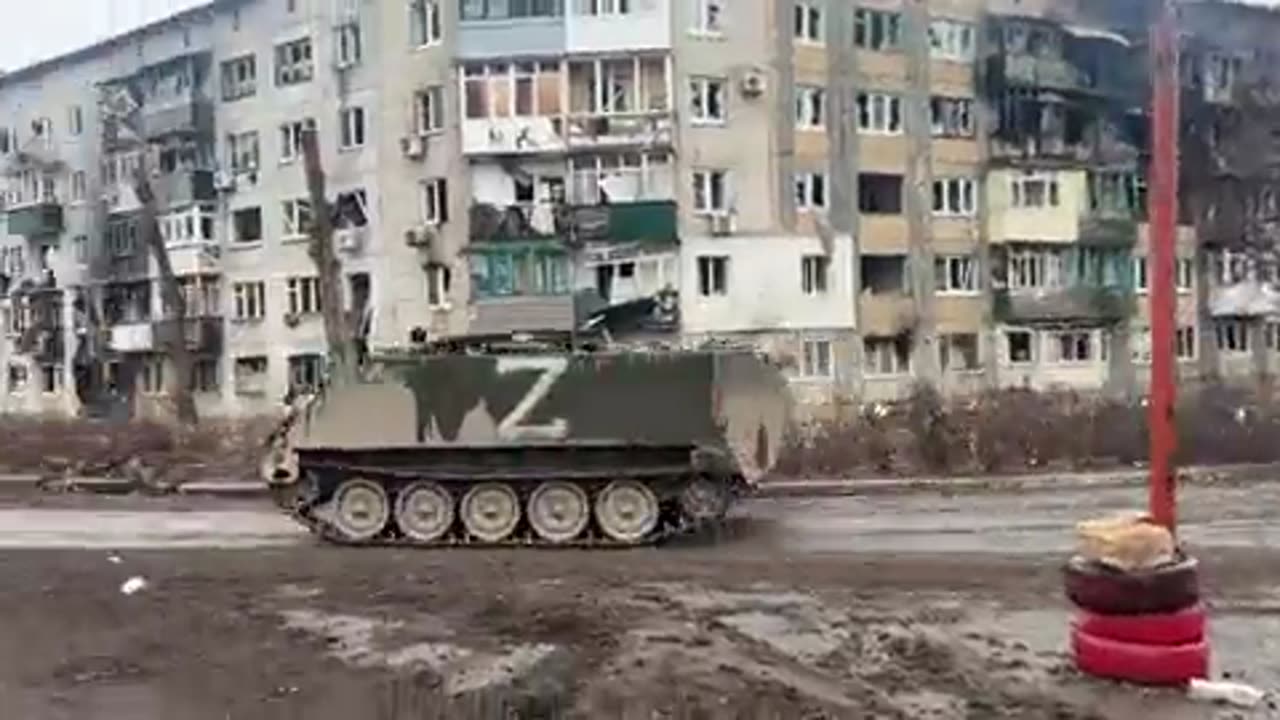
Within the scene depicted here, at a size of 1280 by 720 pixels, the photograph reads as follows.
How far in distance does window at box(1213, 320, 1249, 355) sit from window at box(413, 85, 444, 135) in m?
29.0

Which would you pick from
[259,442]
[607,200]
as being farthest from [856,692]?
[607,200]

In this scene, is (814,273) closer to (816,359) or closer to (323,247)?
(816,359)

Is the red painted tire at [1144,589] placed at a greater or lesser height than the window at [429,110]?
lesser

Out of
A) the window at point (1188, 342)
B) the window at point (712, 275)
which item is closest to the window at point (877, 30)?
the window at point (712, 275)

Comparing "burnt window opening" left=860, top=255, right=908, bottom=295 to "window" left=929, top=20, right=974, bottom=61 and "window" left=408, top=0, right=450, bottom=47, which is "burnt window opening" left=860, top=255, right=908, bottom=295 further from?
"window" left=408, top=0, right=450, bottom=47

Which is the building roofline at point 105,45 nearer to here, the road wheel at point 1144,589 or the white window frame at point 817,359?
the white window frame at point 817,359

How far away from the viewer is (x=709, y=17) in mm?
43375

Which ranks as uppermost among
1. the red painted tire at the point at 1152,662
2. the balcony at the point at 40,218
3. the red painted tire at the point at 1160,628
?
the balcony at the point at 40,218

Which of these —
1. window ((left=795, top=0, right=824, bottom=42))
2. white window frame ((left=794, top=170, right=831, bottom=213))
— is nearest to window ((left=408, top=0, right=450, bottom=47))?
window ((left=795, top=0, right=824, bottom=42))

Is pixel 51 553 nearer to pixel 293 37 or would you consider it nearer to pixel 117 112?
pixel 293 37

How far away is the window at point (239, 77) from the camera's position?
50.9 meters

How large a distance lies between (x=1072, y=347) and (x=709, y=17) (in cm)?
1630

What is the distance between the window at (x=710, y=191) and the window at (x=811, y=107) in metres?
3.18

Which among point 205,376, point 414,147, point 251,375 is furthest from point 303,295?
point 414,147
